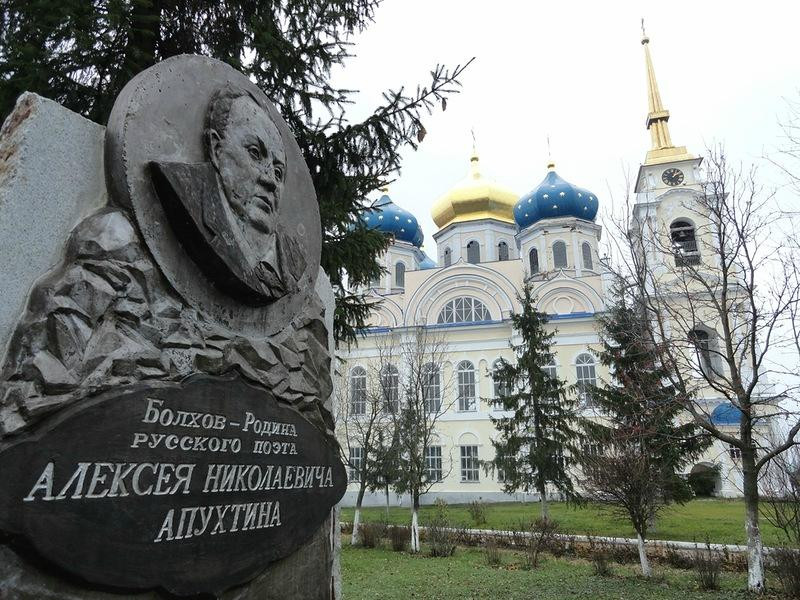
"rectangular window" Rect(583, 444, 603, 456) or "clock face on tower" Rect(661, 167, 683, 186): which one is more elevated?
"clock face on tower" Rect(661, 167, 683, 186)

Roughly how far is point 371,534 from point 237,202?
495 inches

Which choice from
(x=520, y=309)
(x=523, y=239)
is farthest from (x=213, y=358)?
(x=523, y=239)

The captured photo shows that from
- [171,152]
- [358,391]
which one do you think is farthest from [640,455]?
[358,391]

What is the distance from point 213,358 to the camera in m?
2.32

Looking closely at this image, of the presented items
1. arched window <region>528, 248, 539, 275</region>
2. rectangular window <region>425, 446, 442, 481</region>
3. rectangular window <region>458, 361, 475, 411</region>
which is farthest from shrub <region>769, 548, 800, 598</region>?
arched window <region>528, 248, 539, 275</region>

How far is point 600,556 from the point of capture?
9.76 metres

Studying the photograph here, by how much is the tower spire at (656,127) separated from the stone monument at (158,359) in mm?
29936

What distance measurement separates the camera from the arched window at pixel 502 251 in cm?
3322

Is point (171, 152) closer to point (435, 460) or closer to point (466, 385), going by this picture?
point (435, 460)

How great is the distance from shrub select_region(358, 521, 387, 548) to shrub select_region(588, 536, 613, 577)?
5009 millimetres

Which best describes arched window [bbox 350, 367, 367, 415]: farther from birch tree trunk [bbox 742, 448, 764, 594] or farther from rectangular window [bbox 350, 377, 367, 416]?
birch tree trunk [bbox 742, 448, 764, 594]

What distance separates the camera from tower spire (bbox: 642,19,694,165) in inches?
1126

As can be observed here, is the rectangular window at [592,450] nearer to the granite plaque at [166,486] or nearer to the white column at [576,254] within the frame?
the granite plaque at [166,486]

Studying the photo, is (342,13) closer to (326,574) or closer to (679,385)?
(326,574)
